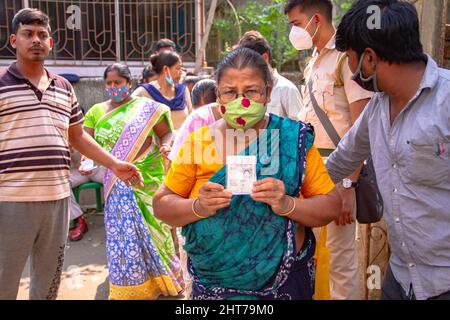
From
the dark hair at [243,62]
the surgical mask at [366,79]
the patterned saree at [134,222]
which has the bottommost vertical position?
the patterned saree at [134,222]

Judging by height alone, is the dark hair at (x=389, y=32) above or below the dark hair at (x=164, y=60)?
above

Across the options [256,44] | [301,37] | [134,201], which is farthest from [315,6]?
[134,201]

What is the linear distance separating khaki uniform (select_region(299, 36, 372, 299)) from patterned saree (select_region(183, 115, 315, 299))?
1.09 m

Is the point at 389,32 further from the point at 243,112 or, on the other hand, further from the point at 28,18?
the point at 28,18

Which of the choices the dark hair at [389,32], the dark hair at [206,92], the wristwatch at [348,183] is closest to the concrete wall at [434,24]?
the wristwatch at [348,183]

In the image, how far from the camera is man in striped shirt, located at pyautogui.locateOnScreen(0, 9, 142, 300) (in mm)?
2793

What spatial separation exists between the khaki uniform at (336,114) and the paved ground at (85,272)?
3.62ft

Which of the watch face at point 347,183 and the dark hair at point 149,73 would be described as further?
the dark hair at point 149,73

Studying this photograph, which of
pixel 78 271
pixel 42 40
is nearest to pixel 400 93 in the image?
pixel 42 40

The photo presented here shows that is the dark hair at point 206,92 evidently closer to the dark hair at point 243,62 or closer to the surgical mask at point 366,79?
the dark hair at point 243,62

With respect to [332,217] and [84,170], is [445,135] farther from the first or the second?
[84,170]

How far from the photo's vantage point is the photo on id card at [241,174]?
1.68 metres

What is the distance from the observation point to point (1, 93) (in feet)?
9.07

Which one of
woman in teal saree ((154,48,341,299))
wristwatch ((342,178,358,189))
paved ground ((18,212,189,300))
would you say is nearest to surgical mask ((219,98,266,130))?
woman in teal saree ((154,48,341,299))
